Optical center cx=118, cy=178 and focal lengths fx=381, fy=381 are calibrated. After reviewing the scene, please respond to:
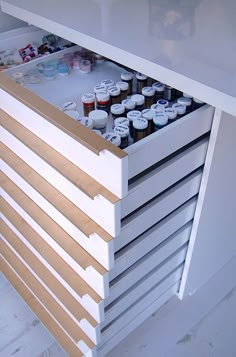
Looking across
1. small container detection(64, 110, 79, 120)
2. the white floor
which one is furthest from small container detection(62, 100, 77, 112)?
the white floor

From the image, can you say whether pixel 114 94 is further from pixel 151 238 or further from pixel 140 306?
pixel 140 306

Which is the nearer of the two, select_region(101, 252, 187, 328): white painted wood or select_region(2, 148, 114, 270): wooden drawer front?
select_region(2, 148, 114, 270): wooden drawer front

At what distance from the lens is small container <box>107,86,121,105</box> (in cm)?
83

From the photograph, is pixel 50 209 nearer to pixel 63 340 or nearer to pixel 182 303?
pixel 63 340

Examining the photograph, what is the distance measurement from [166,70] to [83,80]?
0.37 m

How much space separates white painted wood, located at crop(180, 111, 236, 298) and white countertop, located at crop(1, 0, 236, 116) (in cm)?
15

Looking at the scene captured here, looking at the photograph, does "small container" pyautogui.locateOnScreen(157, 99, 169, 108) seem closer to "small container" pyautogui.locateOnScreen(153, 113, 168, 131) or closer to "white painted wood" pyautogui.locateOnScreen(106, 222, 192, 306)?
"small container" pyautogui.locateOnScreen(153, 113, 168, 131)

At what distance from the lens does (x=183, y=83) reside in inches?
24.7

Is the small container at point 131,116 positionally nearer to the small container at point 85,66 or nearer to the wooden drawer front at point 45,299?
the small container at point 85,66

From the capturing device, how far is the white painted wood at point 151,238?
865mm

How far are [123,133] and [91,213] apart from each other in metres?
0.16

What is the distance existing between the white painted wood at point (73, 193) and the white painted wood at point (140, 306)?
452 mm

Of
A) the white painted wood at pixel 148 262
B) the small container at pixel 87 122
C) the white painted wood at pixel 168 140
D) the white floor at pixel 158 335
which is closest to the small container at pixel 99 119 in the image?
the small container at pixel 87 122

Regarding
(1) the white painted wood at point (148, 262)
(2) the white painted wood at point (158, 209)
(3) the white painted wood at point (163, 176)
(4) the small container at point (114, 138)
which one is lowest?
(1) the white painted wood at point (148, 262)
